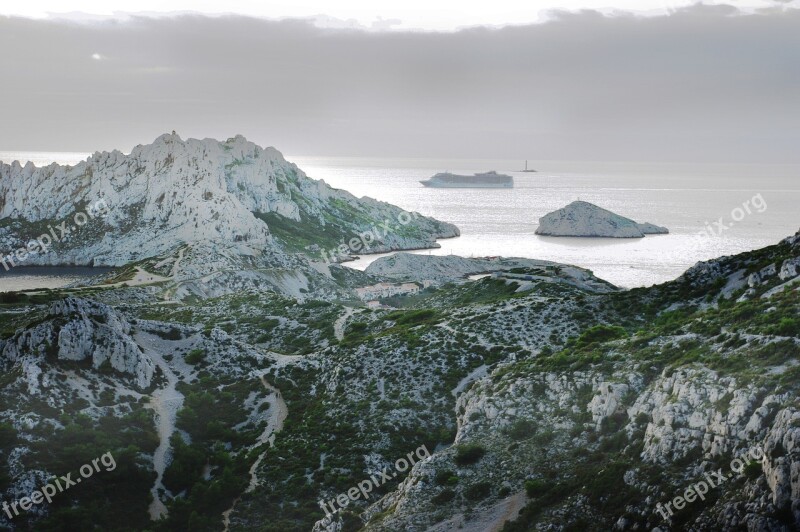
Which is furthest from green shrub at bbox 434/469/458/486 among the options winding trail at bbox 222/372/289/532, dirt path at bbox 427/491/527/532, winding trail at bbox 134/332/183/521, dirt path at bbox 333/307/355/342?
dirt path at bbox 333/307/355/342

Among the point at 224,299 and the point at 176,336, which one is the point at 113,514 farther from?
the point at 224,299

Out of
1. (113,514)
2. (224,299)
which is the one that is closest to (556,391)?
(113,514)

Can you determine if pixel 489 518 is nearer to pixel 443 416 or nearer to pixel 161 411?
pixel 443 416

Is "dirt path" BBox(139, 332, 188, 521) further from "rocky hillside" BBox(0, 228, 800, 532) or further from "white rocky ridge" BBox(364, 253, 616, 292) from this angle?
"white rocky ridge" BBox(364, 253, 616, 292)

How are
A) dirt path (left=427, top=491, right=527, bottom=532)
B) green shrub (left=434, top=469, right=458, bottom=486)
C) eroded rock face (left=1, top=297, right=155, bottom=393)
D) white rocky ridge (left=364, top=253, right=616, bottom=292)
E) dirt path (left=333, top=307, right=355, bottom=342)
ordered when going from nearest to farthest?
dirt path (left=427, top=491, right=527, bottom=532) → green shrub (left=434, top=469, right=458, bottom=486) → eroded rock face (left=1, top=297, right=155, bottom=393) → dirt path (left=333, top=307, right=355, bottom=342) → white rocky ridge (left=364, top=253, right=616, bottom=292)

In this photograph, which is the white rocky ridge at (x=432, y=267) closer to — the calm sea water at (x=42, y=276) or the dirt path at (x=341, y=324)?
the calm sea water at (x=42, y=276)

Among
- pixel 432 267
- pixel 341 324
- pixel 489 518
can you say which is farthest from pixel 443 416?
pixel 432 267
